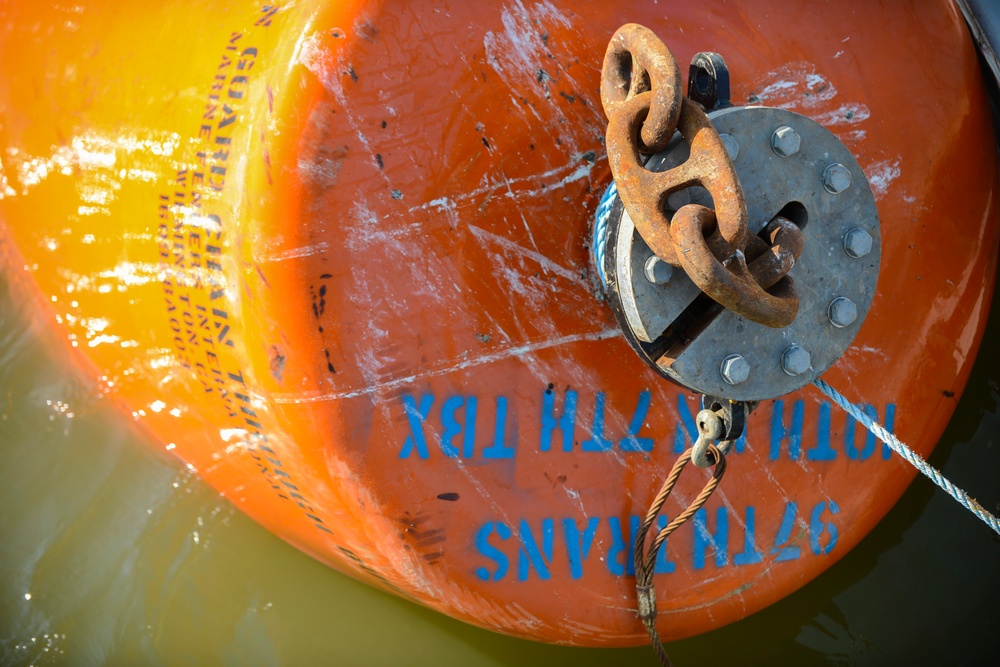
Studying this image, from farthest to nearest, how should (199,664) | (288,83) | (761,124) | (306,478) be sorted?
(199,664) < (306,478) < (288,83) < (761,124)

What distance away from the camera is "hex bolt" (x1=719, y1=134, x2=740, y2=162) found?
3.81ft

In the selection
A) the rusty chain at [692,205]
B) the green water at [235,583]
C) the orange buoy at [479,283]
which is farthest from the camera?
the green water at [235,583]

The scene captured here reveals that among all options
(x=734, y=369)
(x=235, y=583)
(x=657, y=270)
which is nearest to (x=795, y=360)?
(x=734, y=369)

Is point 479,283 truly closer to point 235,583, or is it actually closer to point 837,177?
point 837,177

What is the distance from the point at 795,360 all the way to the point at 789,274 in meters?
0.13

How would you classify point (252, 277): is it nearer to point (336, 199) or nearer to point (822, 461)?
point (336, 199)

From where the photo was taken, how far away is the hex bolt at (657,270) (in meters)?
1.15

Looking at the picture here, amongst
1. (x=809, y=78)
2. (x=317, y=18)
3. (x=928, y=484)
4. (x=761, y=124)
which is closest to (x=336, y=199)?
(x=317, y=18)

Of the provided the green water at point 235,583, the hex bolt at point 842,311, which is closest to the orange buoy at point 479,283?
the green water at point 235,583

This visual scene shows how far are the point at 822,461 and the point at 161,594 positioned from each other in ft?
5.08

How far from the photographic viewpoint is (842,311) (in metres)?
1.23

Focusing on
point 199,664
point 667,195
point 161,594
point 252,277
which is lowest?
point 199,664

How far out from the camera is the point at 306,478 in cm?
144

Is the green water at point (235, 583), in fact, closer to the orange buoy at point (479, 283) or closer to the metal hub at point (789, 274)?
the orange buoy at point (479, 283)
